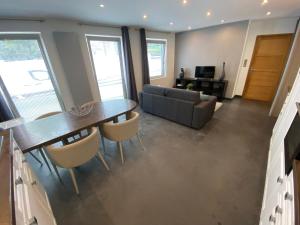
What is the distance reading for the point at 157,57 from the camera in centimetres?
559

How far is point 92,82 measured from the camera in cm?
375

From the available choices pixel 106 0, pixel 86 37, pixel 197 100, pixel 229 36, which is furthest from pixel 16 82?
pixel 229 36

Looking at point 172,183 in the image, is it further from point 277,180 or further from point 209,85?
point 209,85

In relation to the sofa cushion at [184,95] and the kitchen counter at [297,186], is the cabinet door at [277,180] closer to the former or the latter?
the kitchen counter at [297,186]

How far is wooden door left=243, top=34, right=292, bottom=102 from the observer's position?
3916 mm

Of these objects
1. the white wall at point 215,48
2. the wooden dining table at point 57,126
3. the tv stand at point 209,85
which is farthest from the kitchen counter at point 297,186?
the white wall at point 215,48

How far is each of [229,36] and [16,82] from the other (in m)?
5.85

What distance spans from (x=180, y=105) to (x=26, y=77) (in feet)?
11.2

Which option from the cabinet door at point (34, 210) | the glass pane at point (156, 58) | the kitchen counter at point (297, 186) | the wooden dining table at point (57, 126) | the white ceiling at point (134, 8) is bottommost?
the cabinet door at point (34, 210)

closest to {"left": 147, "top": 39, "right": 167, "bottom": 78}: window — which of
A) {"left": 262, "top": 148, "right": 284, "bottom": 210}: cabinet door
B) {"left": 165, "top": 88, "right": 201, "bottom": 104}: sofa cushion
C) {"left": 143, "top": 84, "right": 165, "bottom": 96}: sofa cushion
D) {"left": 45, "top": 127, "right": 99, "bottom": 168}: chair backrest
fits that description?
{"left": 143, "top": 84, "right": 165, "bottom": 96}: sofa cushion

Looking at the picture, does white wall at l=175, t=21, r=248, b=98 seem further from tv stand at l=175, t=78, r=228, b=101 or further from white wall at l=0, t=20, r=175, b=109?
white wall at l=0, t=20, r=175, b=109

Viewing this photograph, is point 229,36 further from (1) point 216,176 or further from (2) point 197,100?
(1) point 216,176

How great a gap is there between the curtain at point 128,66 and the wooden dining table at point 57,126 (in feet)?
7.46

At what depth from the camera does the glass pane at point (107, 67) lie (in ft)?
12.6
